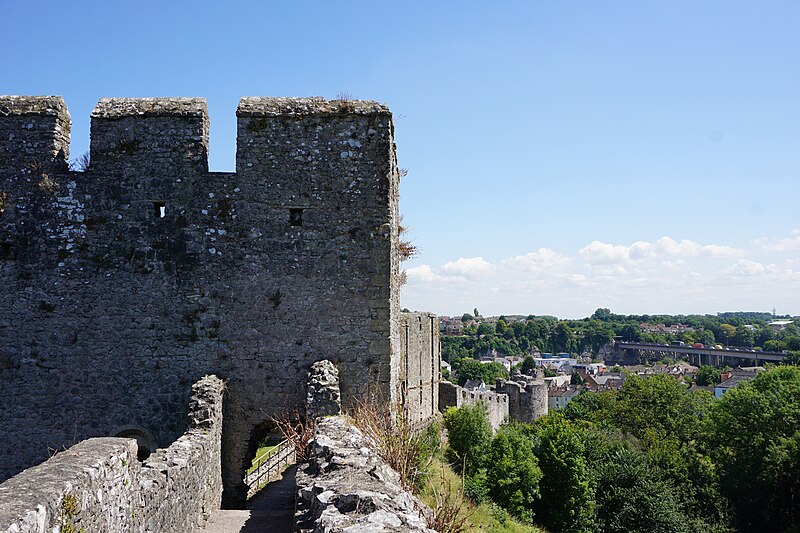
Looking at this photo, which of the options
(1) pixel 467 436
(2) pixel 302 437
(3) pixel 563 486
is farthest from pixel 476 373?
(2) pixel 302 437

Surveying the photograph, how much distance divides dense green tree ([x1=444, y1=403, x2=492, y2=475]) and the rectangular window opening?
14.5 meters

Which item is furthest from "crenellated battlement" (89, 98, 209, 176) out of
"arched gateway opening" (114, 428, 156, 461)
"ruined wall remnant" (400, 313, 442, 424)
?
"ruined wall remnant" (400, 313, 442, 424)

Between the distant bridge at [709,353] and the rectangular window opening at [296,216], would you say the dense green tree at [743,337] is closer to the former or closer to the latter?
the distant bridge at [709,353]

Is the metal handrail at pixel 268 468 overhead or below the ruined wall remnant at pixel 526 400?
overhead

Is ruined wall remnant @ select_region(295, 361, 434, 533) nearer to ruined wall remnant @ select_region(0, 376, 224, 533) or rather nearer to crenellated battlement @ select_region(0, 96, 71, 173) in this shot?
ruined wall remnant @ select_region(0, 376, 224, 533)

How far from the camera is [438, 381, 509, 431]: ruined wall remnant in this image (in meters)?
29.3

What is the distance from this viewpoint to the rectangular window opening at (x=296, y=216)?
1003 centimetres

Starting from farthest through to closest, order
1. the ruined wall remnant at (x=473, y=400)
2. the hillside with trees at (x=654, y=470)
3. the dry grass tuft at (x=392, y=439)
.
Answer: the ruined wall remnant at (x=473, y=400), the hillside with trees at (x=654, y=470), the dry grass tuft at (x=392, y=439)

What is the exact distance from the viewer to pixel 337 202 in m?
10.0

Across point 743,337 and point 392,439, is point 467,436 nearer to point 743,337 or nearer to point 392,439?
point 392,439

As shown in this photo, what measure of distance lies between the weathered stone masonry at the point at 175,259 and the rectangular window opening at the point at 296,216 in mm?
44

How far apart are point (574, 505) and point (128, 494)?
821 inches

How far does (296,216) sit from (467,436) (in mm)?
15358

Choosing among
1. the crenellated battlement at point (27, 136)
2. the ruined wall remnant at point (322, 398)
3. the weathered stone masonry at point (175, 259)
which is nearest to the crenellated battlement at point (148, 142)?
the weathered stone masonry at point (175, 259)
